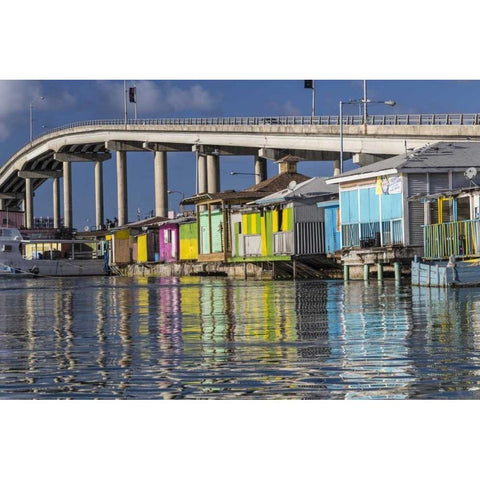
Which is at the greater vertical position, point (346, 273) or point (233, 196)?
point (233, 196)

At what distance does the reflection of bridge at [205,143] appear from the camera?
70.7 m

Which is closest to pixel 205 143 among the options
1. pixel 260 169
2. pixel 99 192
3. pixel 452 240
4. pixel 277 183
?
pixel 260 169

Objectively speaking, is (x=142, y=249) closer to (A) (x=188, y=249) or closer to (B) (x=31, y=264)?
(B) (x=31, y=264)

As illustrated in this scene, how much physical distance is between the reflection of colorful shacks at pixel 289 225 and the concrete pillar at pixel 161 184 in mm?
46967

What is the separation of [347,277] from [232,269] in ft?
64.7

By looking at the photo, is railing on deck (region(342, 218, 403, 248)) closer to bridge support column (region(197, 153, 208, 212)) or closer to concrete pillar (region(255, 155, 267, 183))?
concrete pillar (region(255, 155, 267, 183))

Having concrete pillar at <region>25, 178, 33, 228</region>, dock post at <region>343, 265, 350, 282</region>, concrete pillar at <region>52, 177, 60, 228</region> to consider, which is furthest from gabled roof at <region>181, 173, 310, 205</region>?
concrete pillar at <region>52, 177, 60, 228</region>

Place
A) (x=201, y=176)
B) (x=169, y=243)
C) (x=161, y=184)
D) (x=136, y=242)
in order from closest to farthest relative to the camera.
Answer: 1. (x=169, y=243)
2. (x=136, y=242)
3. (x=201, y=176)
4. (x=161, y=184)

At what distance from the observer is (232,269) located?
69938 mm

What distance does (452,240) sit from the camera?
3850cm

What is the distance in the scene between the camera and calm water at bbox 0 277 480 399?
11539 millimetres

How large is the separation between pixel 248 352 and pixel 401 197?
1259 inches
